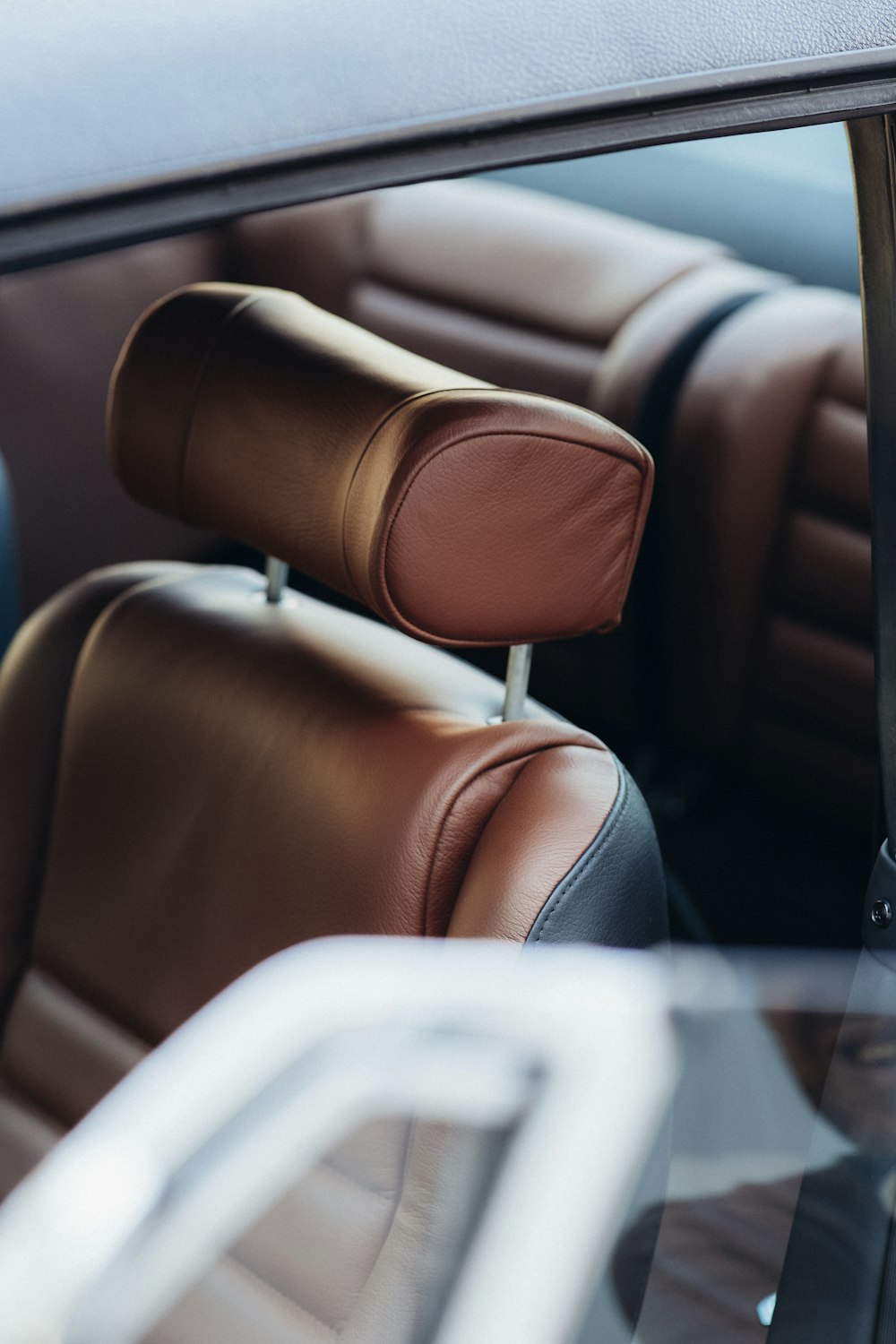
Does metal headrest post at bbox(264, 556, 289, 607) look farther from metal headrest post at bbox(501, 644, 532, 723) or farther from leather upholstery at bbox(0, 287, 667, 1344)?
metal headrest post at bbox(501, 644, 532, 723)

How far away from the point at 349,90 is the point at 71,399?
167cm

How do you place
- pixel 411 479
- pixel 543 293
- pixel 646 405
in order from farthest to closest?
pixel 543 293
pixel 646 405
pixel 411 479

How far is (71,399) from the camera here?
2264mm

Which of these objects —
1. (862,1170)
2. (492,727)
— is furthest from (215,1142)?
(492,727)

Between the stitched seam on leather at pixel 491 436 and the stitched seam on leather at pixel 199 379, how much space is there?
0.26 meters

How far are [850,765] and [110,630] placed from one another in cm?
110

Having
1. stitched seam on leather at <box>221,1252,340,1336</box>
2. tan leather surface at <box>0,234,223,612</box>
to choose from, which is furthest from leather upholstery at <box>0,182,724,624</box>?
stitched seam on leather at <box>221,1252,340,1336</box>

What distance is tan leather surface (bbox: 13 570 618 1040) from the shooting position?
112cm

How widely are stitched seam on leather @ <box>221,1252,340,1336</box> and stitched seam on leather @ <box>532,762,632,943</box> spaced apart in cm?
27

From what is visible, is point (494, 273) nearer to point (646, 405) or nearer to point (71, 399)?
point (646, 405)

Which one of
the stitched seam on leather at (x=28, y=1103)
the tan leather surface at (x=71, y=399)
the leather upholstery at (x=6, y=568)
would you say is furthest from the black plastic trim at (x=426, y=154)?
the tan leather surface at (x=71, y=399)

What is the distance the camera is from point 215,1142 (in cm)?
62

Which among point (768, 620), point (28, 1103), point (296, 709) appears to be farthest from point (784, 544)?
point (28, 1103)

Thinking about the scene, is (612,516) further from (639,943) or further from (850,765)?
(850,765)
